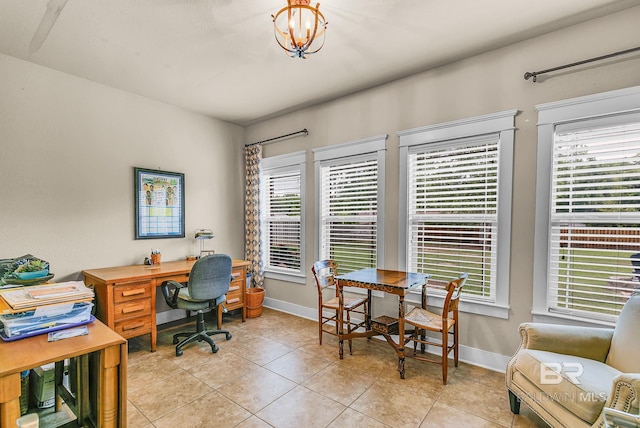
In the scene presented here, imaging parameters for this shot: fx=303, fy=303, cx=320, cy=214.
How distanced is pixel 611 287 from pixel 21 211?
5.13 meters

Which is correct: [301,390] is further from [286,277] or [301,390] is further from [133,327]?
[286,277]

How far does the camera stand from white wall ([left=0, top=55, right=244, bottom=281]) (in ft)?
9.43

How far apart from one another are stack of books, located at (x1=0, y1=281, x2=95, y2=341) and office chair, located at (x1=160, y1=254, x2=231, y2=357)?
146 cm

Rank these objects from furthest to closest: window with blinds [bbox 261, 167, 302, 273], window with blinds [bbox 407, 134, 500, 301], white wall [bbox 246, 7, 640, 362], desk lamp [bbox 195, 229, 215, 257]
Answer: window with blinds [bbox 261, 167, 302, 273]
desk lamp [bbox 195, 229, 215, 257]
window with blinds [bbox 407, 134, 500, 301]
white wall [bbox 246, 7, 640, 362]

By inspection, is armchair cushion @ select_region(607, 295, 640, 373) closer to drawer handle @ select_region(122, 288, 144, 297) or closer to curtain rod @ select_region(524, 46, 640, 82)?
curtain rod @ select_region(524, 46, 640, 82)

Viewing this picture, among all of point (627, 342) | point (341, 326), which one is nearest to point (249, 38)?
point (341, 326)

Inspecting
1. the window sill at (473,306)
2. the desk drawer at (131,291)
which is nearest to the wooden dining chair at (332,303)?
the window sill at (473,306)

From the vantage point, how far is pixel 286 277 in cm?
439

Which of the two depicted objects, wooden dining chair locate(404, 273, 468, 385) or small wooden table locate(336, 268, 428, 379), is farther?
small wooden table locate(336, 268, 428, 379)

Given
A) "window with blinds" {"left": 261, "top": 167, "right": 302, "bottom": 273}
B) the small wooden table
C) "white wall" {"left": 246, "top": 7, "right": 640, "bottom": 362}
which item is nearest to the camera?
"white wall" {"left": 246, "top": 7, "right": 640, "bottom": 362}

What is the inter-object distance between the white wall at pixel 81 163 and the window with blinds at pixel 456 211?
9.83 feet

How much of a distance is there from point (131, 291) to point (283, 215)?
2.15 m

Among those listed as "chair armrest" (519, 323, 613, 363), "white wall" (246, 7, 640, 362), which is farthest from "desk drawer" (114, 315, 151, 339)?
"chair armrest" (519, 323, 613, 363)

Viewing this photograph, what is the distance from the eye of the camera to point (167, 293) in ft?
10.5
